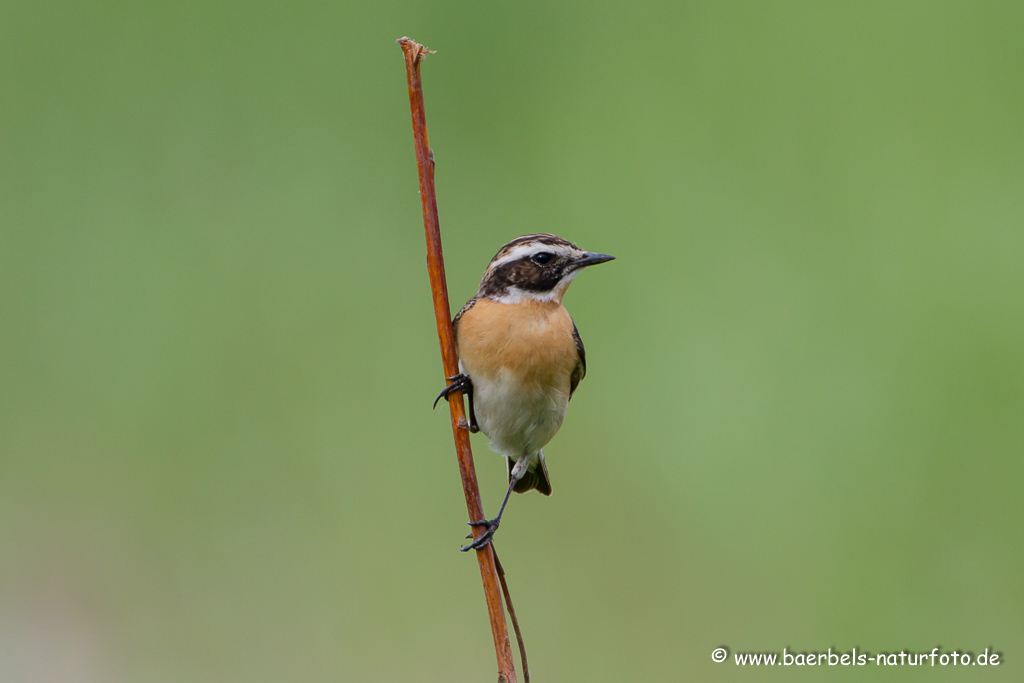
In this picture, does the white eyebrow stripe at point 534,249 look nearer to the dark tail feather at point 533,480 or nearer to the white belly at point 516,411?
the white belly at point 516,411

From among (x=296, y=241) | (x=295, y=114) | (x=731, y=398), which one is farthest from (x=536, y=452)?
(x=295, y=114)

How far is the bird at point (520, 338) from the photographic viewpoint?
3367 millimetres

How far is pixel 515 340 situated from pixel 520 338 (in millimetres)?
22

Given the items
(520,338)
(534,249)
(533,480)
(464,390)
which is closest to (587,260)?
(534,249)

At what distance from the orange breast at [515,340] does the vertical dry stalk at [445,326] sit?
794mm

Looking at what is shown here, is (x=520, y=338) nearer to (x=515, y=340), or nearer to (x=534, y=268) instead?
(x=515, y=340)

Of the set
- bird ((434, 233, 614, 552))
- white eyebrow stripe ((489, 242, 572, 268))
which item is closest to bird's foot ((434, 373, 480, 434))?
bird ((434, 233, 614, 552))

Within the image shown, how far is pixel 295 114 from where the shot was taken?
22.1ft

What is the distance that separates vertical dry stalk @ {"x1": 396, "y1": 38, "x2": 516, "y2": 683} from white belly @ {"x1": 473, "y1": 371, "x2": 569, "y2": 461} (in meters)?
0.82

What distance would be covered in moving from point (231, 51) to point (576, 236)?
2778mm

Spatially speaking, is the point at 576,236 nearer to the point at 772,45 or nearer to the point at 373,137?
the point at 373,137

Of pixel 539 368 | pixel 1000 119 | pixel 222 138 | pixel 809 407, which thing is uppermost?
pixel 222 138

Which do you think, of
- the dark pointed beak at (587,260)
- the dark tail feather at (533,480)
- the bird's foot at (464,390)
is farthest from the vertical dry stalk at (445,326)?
the dark tail feather at (533,480)

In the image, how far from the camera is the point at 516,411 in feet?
11.6
